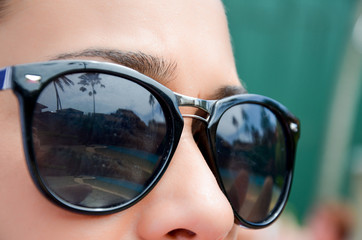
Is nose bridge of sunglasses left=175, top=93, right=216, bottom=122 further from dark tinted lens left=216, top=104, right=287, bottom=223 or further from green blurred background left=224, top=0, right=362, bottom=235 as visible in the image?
green blurred background left=224, top=0, right=362, bottom=235

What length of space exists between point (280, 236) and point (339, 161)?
66.5 inches

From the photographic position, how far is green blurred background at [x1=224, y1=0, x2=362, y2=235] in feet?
13.6

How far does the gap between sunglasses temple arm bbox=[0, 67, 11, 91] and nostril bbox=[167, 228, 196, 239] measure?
19.0 inches

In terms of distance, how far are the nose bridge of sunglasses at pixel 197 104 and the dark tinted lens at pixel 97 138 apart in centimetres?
6

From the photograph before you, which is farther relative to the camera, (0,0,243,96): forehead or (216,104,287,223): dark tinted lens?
(216,104,287,223): dark tinted lens

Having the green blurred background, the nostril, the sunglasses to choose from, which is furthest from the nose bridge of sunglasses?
the green blurred background

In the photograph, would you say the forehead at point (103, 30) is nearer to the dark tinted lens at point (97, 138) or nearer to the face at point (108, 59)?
the face at point (108, 59)

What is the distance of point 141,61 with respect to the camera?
0.95 metres

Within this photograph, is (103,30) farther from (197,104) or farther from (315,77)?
(315,77)

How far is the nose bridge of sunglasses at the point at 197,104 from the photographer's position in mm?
973

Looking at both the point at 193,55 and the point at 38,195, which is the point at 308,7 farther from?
the point at 38,195

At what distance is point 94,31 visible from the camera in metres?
0.93

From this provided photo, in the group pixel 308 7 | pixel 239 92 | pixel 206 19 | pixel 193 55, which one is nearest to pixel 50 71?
pixel 193 55

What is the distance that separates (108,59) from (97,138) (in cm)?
19
